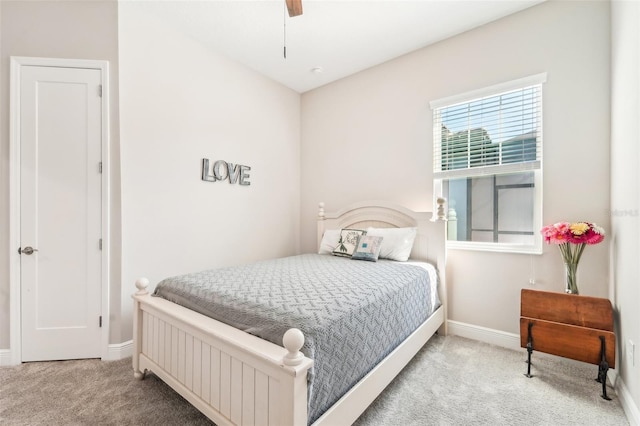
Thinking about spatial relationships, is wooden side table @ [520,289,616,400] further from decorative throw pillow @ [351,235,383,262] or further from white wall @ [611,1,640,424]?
decorative throw pillow @ [351,235,383,262]

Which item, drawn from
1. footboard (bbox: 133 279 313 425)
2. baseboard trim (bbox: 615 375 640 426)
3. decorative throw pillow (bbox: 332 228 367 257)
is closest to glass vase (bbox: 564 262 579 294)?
baseboard trim (bbox: 615 375 640 426)

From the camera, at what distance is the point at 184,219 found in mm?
2771

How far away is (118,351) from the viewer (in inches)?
91.4

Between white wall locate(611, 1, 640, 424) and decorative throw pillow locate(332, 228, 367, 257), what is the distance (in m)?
1.92

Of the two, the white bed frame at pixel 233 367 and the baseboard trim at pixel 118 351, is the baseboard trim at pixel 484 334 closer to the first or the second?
the white bed frame at pixel 233 367

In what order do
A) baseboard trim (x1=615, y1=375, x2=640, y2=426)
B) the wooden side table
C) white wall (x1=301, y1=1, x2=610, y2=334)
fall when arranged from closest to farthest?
baseboard trim (x1=615, y1=375, x2=640, y2=426) → the wooden side table → white wall (x1=301, y1=1, x2=610, y2=334)

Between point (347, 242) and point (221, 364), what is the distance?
188cm

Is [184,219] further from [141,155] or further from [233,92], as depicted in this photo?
[233,92]

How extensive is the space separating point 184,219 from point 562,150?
131 inches

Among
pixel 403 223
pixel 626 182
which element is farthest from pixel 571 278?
pixel 403 223

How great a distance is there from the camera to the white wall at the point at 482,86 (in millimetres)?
2168

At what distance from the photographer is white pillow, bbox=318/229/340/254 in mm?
3211

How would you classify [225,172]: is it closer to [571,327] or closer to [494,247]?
[494,247]

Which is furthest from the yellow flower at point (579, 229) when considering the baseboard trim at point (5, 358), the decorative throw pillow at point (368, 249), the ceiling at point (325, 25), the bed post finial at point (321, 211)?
the baseboard trim at point (5, 358)
